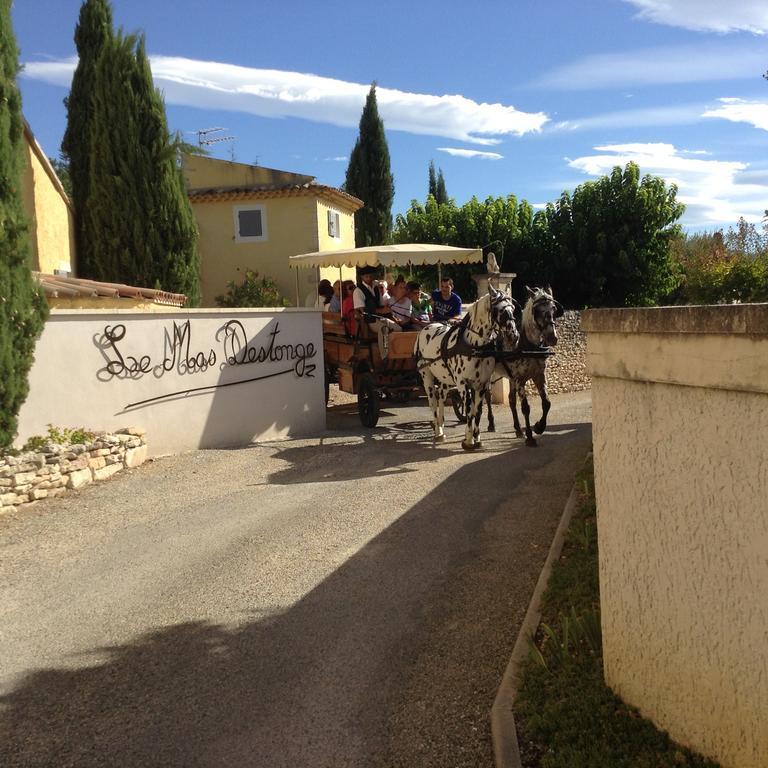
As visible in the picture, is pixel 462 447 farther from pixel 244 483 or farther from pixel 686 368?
pixel 686 368

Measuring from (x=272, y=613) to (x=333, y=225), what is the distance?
23.4m

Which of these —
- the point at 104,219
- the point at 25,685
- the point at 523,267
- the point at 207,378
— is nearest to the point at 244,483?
the point at 207,378

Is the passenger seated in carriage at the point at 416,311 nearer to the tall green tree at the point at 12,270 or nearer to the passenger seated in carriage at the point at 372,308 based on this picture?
the passenger seated in carriage at the point at 372,308

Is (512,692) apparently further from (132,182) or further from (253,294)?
(253,294)

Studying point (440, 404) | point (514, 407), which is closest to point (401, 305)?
point (440, 404)

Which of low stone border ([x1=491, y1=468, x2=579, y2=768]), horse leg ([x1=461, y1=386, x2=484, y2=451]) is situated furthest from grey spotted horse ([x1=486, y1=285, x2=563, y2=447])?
low stone border ([x1=491, y1=468, x2=579, y2=768])

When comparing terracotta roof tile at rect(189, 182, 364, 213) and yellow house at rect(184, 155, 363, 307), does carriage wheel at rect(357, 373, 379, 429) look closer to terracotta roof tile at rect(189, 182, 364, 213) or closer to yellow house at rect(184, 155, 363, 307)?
yellow house at rect(184, 155, 363, 307)

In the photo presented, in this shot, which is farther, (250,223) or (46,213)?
(250,223)

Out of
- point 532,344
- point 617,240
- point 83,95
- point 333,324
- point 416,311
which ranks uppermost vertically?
point 83,95

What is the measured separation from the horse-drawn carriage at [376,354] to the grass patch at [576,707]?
8.30 meters

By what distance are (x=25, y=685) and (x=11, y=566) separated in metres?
2.69

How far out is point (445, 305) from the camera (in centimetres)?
1391

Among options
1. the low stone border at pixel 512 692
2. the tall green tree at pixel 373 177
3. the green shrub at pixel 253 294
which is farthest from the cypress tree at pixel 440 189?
the low stone border at pixel 512 692

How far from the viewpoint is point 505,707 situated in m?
4.54
